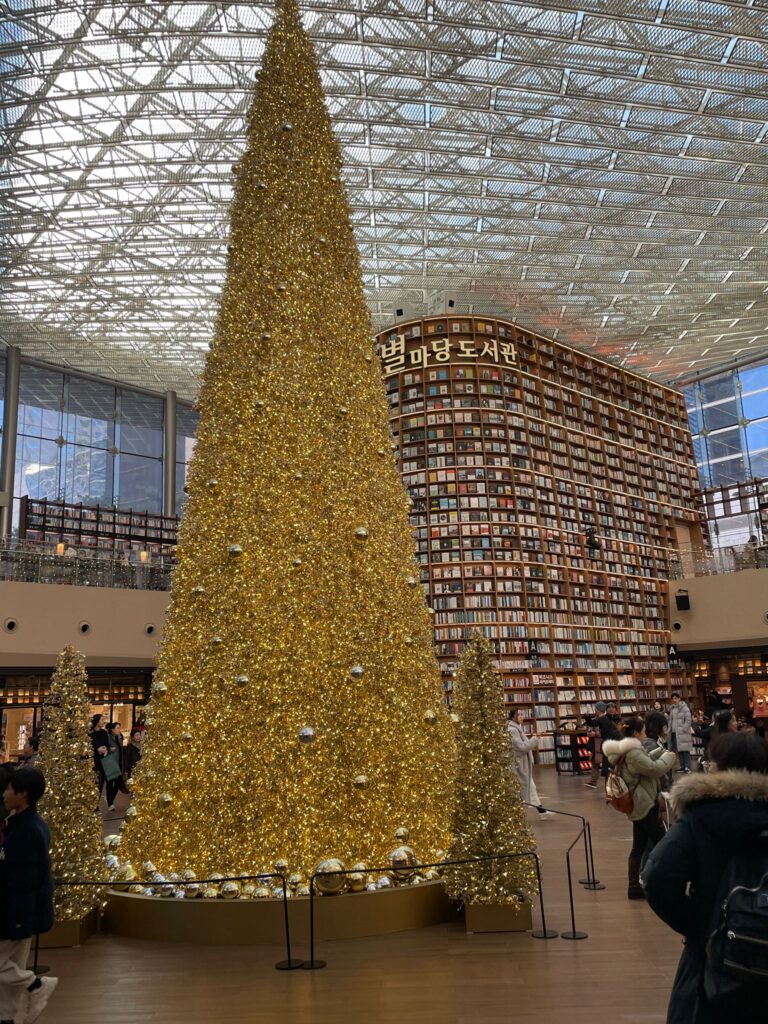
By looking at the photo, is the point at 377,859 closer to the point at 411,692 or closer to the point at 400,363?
the point at 411,692

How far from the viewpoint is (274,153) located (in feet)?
15.1

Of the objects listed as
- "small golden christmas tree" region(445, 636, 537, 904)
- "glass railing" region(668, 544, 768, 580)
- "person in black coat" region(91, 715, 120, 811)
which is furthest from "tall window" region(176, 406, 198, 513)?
"small golden christmas tree" region(445, 636, 537, 904)

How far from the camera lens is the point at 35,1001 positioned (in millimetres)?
2582

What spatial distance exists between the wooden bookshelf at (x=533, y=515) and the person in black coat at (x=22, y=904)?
33.4 ft

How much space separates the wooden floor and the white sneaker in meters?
0.20

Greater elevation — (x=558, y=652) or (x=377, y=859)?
(x=558, y=652)

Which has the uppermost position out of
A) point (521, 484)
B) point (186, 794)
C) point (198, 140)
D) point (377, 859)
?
point (198, 140)

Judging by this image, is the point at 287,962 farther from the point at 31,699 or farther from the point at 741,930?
the point at 31,699

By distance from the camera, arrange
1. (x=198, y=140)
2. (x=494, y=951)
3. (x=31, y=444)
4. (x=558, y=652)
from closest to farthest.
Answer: (x=494, y=951), (x=198, y=140), (x=558, y=652), (x=31, y=444)

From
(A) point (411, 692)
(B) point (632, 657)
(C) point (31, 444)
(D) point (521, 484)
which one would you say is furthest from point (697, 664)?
(C) point (31, 444)

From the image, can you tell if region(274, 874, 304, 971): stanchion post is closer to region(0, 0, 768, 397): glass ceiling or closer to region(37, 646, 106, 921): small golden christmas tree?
region(37, 646, 106, 921): small golden christmas tree

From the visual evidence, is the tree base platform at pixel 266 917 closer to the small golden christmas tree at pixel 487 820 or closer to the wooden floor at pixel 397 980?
the wooden floor at pixel 397 980

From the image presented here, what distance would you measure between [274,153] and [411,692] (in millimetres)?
3306

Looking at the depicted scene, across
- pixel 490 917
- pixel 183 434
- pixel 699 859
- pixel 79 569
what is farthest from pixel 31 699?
pixel 699 859
